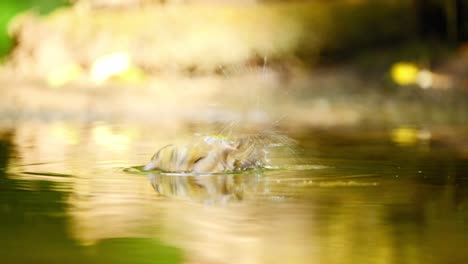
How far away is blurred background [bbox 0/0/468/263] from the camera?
555cm

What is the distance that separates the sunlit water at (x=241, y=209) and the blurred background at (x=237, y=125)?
2cm

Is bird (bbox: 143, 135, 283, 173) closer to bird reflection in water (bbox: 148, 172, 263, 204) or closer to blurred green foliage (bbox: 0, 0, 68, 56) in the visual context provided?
bird reflection in water (bbox: 148, 172, 263, 204)

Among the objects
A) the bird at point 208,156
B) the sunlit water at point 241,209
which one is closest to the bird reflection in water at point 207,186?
the sunlit water at point 241,209

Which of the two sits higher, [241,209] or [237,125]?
[237,125]

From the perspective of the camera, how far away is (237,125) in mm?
14406

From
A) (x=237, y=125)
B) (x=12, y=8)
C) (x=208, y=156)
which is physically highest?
(x=12, y=8)

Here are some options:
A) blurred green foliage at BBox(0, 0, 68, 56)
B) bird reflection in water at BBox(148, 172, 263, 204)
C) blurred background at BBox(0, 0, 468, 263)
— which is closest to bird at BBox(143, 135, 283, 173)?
bird reflection in water at BBox(148, 172, 263, 204)

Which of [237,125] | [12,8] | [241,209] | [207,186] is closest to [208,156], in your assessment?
[207,186]

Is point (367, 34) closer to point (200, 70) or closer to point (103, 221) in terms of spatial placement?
point (200, 70)

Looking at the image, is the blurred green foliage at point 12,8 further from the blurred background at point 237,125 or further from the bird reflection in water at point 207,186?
the bird reflection in water at point 207,186

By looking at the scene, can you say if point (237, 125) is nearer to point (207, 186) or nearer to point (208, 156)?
point (208, 156)

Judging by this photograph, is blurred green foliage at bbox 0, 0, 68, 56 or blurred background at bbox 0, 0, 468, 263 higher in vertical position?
blurred green foliage at bbox 0, 0, 68, 56

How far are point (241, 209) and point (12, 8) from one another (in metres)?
18.3

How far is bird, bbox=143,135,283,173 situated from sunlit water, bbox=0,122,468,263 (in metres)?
0.15
